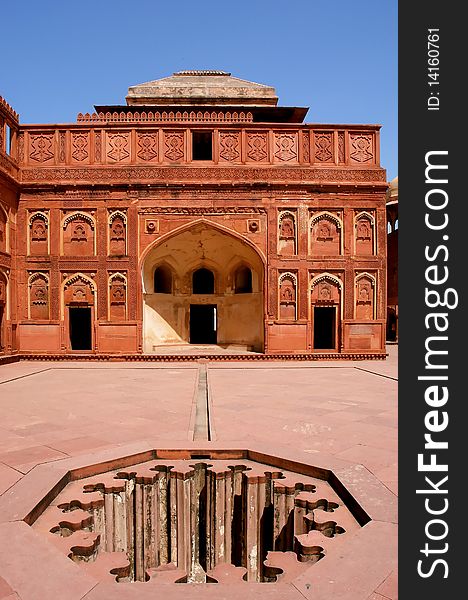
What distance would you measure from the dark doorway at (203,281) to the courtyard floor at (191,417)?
6988mm

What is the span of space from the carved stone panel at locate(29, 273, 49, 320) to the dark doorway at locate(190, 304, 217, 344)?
18.1 feet

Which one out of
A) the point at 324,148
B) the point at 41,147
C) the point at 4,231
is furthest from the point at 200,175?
the point at 4,231

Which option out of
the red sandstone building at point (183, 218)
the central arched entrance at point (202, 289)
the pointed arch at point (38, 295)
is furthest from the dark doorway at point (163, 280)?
the pointed arch at point (38, 295)

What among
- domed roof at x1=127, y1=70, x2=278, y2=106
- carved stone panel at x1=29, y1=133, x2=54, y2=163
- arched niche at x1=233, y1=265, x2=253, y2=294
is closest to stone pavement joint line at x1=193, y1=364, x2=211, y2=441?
arched niche at x1=233, y1=265, x2=253, y2=294

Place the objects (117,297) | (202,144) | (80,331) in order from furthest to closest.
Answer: (202,144) → (80,331) → (117,297)

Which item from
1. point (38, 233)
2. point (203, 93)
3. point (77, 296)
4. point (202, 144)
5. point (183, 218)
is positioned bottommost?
point (77, 296)

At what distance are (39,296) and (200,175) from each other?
20.2 feet

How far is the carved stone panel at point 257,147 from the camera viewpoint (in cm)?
1476

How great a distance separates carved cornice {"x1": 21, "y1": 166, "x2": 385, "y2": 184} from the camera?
14422 millimetres

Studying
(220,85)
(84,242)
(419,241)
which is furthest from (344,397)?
(220,85)

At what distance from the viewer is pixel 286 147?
14789 millimetres

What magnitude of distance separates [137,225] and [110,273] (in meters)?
1.68

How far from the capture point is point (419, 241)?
7.27 feet

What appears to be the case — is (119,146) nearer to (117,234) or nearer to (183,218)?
(117,234)
